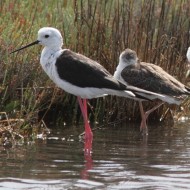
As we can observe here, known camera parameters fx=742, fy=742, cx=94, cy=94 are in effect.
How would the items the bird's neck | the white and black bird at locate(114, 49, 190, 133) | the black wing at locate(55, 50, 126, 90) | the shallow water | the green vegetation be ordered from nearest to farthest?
the shallow water < the black wing at locate(55, 50, 126, 90) < the bird's neck < the green vegetation < the white and black bird at locate(114, 49, 190, 133)

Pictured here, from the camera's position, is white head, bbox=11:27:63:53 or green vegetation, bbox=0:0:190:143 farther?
green vegetation, bbox=0:0:190:143

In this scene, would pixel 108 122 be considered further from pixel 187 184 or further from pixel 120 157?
pixel 187 184

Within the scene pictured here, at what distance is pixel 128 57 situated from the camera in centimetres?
1024

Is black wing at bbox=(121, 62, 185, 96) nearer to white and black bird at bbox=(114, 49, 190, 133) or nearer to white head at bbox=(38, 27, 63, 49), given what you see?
white and black bird at bbox=(114, 49, 190, 133)

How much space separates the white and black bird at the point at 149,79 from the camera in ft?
33.1

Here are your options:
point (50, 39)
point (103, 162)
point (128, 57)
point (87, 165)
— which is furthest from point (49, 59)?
point (87, 165)

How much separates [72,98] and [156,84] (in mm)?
1322

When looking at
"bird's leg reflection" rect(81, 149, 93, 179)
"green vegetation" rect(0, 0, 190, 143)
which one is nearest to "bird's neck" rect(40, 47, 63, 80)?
"green vegetation" rect(0, 0, 190, 143)

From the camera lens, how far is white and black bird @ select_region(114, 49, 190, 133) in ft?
33.1

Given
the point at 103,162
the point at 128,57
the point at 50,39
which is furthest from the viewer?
the point at 128,57

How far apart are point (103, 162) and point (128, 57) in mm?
2578

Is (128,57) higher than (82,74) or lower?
higher

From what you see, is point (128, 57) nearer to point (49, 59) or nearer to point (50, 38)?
point (50, 38)

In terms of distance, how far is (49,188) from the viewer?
21.8ft
